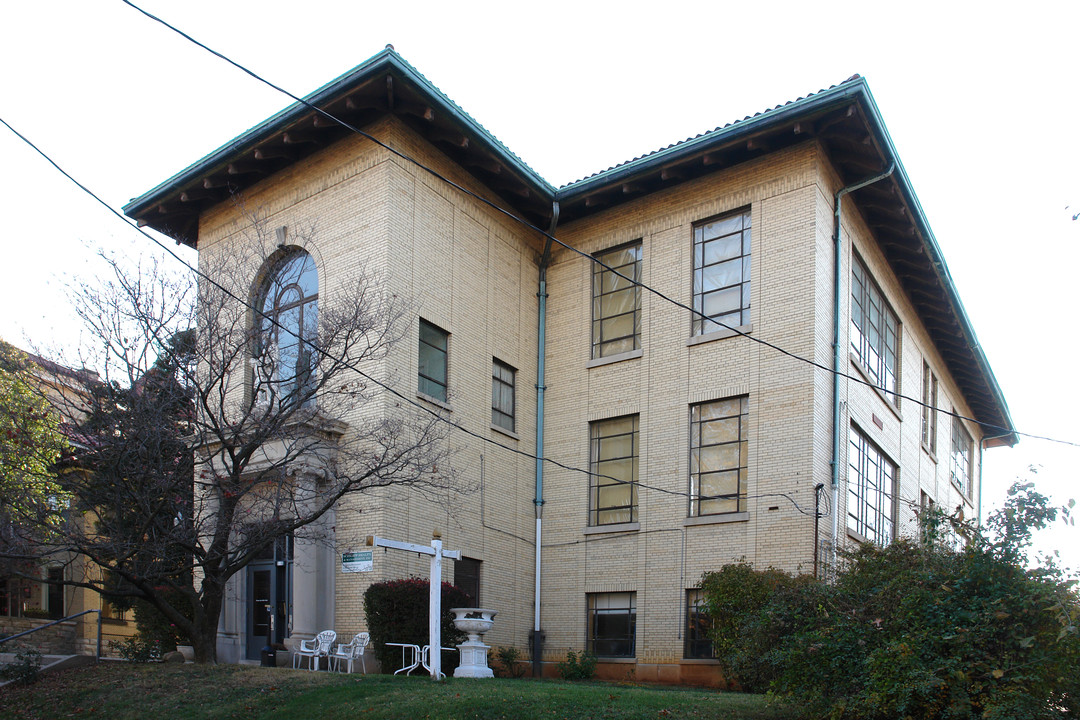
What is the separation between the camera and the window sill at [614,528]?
69.2ft

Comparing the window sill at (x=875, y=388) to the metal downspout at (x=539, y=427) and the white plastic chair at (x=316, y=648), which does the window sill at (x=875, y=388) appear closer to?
the metal downspout at (x=539, y=427)

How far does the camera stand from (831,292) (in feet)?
68.3

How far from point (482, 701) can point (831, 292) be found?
1198 cm

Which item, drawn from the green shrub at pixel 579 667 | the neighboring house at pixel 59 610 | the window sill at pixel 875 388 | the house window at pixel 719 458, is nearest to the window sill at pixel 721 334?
the house window at pixel 719 458

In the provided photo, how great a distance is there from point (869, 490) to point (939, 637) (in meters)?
11.8

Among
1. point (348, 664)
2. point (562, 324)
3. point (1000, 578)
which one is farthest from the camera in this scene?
point (562, 324)

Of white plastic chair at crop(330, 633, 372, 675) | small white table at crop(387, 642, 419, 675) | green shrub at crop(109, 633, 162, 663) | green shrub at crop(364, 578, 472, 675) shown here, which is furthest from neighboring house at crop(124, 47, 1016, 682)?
green shrub at crop(109, 633, 162, 663)

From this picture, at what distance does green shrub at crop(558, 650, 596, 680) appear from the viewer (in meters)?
20.0

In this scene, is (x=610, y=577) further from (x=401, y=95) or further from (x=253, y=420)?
(x=401, y=95)

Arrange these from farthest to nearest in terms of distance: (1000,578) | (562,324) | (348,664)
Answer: (562,324)
(348,664)
(1000,578)

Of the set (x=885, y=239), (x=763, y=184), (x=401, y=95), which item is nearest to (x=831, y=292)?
(x=763, y=184)

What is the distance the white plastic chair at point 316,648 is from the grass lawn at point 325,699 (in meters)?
1.90

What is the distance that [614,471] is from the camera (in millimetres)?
22016

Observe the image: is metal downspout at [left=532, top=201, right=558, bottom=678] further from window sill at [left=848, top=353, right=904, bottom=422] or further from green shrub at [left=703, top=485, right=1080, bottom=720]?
green shrub at [left=703, top=485, right=1080, bottom=720]
